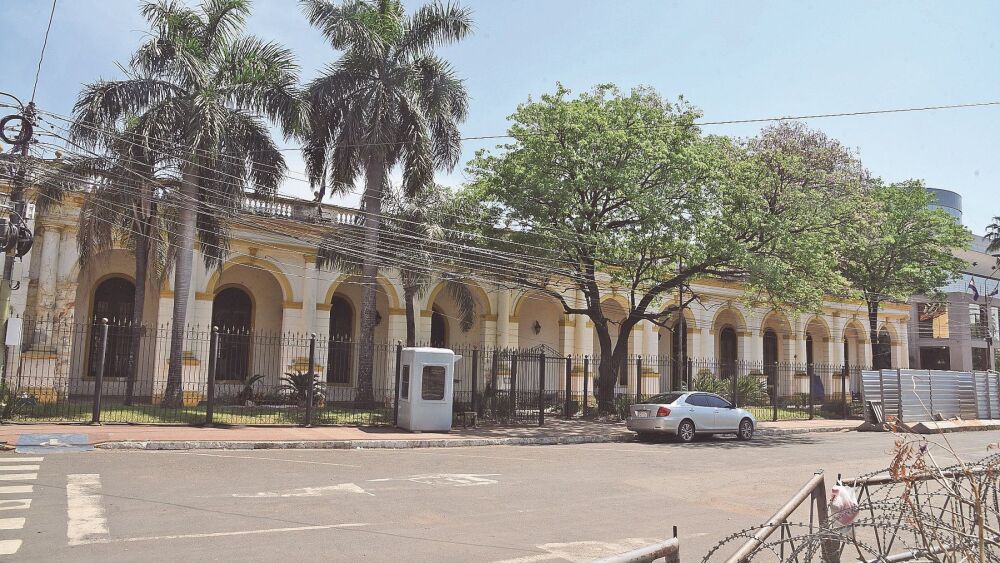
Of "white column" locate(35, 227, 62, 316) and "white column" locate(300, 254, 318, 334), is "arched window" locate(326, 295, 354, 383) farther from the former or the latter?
"white column" locate(35, 227, 62, 316)

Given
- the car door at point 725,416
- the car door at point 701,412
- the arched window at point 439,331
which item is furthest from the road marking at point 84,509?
the arched window at point 439,331

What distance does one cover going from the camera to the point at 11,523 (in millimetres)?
7566

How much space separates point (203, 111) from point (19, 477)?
11.4m

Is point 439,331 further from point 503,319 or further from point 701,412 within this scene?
point 701,412

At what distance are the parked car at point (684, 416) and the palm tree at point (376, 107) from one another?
330 inches

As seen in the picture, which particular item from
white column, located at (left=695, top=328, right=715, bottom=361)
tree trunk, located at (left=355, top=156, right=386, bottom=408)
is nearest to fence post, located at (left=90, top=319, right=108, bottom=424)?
tree trunk, located at (left=355, top=156, right=386, bottom=408)

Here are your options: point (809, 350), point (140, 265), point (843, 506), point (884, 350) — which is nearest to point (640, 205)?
point (140, 265)

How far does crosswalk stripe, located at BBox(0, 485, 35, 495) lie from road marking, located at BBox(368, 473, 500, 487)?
444 centimetres

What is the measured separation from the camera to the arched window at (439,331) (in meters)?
32.2

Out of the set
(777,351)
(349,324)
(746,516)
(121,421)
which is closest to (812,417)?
(777,351)

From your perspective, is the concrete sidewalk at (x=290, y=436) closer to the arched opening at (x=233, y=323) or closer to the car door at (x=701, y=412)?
the car door at (x=701, y=412)

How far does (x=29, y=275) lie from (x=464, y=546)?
2028 cm

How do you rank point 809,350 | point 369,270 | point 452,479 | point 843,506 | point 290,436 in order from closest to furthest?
point 843,506
point 452,479
point 290,436
point 369,270
point 809,350

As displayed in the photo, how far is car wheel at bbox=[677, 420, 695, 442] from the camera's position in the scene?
1962 cm
